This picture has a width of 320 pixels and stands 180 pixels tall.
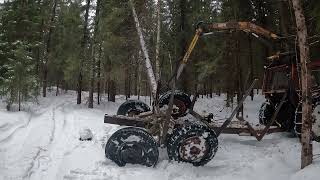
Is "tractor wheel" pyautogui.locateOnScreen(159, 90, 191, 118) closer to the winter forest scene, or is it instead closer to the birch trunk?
the winter forest scene

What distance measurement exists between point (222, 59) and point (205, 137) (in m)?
15.8

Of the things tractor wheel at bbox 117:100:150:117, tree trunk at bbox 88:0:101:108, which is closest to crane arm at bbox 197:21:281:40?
tractor wheel at bbox 117:100:150:117

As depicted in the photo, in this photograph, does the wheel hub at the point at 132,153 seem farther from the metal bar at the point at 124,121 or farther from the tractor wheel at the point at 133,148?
the metal bar at the point at 124,121

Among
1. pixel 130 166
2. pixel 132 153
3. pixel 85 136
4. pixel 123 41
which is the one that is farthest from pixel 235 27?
pixel 123 41

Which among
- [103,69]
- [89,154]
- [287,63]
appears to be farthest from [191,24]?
[89,154]

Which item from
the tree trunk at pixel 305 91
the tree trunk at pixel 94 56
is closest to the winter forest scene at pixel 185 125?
the tree trunk at pixel 305 91

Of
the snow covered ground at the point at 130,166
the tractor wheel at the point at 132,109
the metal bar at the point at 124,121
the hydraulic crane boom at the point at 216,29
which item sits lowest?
the snow covered ground at the point at 130,166

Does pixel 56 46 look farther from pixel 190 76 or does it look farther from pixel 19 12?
pixel 190 76

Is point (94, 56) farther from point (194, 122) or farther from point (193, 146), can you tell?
point (193, 146)

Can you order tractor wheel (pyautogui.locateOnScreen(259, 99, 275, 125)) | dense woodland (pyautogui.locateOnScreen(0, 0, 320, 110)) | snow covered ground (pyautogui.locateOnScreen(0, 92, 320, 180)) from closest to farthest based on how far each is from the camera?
snow covered ground (pyautogui.locateOnScreen(0, 92, 320, 180))
tractor wheel (pyautogui.locateOnScreen(259, 99, 275, 125))
dense woodland (pyautogui.locateOnScreen(0, 0, 320, 110))

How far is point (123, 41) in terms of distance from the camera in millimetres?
20609

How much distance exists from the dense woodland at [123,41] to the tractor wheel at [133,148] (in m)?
8.59

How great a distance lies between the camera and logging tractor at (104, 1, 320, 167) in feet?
31.0

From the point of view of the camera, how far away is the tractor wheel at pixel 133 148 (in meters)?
9.41
